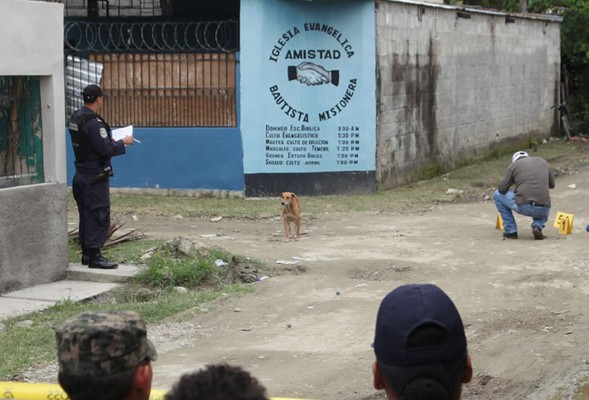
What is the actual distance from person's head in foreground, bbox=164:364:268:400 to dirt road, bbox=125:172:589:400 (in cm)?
420

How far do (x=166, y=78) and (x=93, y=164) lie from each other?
629 cm

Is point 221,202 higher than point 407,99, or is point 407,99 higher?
point 407,99

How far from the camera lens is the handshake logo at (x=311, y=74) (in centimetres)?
1560

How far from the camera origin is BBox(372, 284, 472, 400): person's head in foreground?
8.73 feet

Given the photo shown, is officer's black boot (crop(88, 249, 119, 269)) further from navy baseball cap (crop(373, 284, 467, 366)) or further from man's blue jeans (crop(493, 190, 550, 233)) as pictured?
navy baseball cap (crop(373, 284, 467, 366))

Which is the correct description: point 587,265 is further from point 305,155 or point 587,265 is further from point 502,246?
point 305,155

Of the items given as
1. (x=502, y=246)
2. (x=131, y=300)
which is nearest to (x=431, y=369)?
(x=131, y=300)

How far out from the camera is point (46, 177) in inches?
394

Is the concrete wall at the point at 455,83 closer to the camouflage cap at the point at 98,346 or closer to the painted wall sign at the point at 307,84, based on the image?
the painted wall sign at the point at 307,84

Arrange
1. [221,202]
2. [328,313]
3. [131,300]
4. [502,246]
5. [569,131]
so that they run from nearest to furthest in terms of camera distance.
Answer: [328,313] < [131,300] < [502,246] < [221,202] < [569,131]

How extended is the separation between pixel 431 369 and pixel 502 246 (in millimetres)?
9275

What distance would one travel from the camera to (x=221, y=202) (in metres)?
15.4

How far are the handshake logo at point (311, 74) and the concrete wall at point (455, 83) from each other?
2.69 ft

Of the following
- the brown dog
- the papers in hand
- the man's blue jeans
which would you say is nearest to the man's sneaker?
the man's blue jeans
